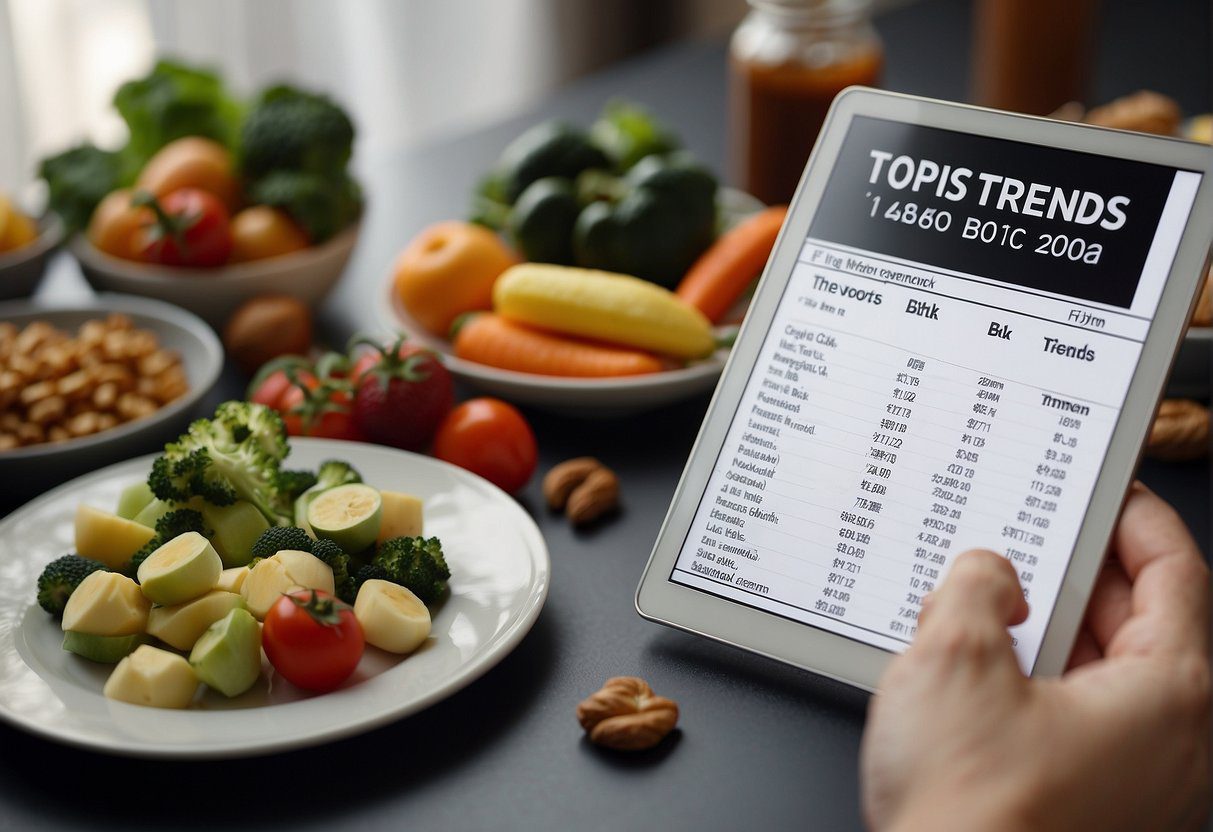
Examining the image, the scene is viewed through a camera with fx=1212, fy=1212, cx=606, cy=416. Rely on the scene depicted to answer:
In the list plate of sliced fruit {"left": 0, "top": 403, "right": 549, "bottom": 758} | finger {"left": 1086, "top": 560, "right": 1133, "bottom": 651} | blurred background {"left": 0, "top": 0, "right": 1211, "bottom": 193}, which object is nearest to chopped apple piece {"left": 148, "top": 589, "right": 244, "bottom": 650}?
plate of sliced fruit {"left": 0, "top": 403, "right": 549, "bottom": 758}

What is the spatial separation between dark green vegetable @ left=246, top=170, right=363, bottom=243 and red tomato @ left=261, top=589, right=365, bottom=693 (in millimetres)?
752

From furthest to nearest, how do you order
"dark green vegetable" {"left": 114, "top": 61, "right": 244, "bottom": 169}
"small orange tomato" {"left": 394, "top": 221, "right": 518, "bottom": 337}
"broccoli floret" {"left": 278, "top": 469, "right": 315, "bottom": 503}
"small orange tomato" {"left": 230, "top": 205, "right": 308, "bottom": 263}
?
"dark green vegetable" {"left": 114, "top": 61, "right": 244, "bottom": 169}
"small orange tomato" {"left": 230, "top": 205, "right": 308, "bottom": 263}
"small orange tomato" {"left": 394, "top": 221, "right": 518, "bottom": 337}
"broccoli floret" {"left": 278, "top": 469, "right": 315, "bottom": 503}

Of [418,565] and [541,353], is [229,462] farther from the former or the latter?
[541,353]

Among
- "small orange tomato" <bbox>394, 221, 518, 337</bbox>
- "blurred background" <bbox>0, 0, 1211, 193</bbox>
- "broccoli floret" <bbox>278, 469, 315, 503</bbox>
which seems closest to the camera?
"broccoli floret" <bbox>278, 469, 315, 503</bbox>

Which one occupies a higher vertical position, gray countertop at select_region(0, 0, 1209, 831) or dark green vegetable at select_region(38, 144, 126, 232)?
dark green vegetable at select_region(38, 144, 126, 232)

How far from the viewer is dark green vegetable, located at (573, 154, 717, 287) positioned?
136 centimetres

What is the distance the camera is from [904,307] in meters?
0.87

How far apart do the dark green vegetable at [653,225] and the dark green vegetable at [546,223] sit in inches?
0.6

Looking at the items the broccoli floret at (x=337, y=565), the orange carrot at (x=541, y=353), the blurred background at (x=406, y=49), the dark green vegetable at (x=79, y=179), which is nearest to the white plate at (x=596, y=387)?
the orange carrot at (x=541, y=353)

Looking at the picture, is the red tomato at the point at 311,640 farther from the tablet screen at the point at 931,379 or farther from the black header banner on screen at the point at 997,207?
the black header banner on screen at the point at 997,207

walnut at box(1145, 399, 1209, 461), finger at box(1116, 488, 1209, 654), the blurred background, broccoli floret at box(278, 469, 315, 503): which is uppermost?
finger at box(1116, 488, 1209, 654)

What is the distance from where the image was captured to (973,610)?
27.1 inches

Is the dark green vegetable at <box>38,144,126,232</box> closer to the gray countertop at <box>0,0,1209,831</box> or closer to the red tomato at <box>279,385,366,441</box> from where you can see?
the red tomato at <box>279,385,366,441</box>

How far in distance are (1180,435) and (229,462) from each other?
2.72ft
